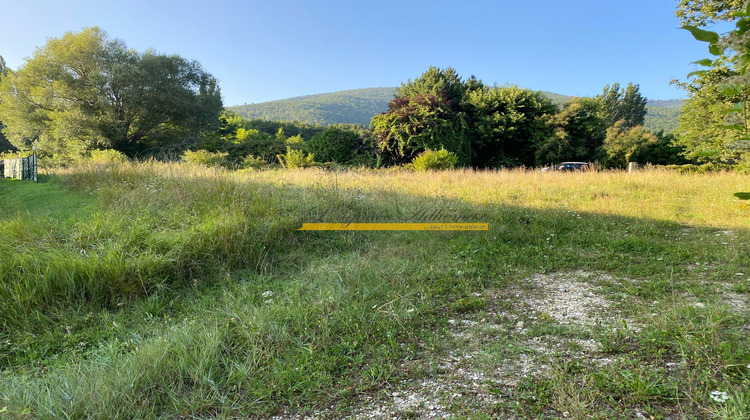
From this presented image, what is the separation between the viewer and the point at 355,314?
93.5 inches

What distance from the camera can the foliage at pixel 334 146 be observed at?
19.6 meters

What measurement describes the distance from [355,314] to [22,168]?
15261 mm

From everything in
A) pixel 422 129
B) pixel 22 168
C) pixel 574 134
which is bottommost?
pixel 22 168

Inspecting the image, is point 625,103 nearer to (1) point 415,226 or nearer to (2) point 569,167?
(2) point 569,167

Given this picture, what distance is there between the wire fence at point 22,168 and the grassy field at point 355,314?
766cm

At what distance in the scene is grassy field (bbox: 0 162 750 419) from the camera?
5.18 feet

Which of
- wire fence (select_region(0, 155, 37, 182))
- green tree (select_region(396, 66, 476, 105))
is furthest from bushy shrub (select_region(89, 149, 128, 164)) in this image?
green tree (select_region(396, 66, 476, 105))

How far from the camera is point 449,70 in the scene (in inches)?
864

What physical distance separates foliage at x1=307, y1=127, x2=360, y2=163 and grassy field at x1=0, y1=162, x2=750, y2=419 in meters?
14.7

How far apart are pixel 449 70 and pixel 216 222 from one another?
2183 cm

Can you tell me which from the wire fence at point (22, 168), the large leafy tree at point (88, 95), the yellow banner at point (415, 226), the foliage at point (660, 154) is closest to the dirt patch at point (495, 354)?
the yellow banner at point (415, 226)

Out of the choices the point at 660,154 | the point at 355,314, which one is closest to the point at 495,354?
the point at 355,314

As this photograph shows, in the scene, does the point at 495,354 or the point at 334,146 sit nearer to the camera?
the point at 495,354

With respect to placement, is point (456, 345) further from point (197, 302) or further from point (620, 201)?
point (620, 201)
